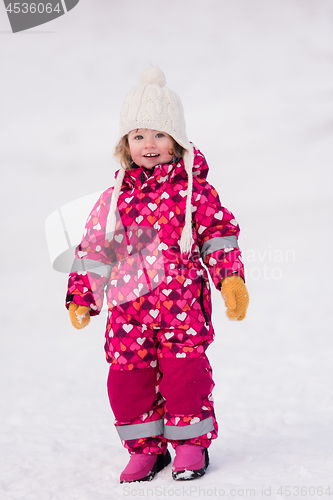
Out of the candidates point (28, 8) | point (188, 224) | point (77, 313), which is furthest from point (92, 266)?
point (28, 8)

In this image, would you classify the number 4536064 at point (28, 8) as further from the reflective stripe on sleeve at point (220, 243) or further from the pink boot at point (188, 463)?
the pink boot at point (188, 463)

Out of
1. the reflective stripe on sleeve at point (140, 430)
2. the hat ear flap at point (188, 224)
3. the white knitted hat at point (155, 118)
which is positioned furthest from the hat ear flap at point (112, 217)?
the reflective stripe on sleeve at point (140, 430)

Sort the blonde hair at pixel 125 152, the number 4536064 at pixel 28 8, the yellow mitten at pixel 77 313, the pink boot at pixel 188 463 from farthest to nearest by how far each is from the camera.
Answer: the number 4536064 at pixel 28 8, the blonde hair at pixel 125 152, the yellow mitten at pixel 77 313, the pink boot at pixel 188 463

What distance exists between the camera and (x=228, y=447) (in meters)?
2.02

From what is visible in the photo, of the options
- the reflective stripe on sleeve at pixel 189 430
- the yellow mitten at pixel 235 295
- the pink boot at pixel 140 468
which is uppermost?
the yellow mitten at pixel 235 295

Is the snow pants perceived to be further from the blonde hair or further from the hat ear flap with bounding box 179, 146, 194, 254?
the blonde hair

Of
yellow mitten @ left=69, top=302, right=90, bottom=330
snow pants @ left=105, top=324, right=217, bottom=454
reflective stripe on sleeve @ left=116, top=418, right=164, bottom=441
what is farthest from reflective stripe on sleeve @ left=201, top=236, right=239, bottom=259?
reflective stripe on sleeve @ left=116, top=418, right=164, bottom=441

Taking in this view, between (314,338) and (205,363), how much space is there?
Answer: 1.80m

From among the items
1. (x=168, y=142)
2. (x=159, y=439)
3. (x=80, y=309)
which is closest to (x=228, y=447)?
(x=159, y=439)

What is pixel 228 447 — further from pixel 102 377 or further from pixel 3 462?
pixel 102 377

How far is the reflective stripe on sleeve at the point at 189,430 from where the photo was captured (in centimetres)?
170

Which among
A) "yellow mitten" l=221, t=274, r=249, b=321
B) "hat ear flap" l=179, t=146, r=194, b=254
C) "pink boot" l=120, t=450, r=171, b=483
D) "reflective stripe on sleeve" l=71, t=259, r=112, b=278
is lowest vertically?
"pink boot" l=120, t=450, r=171, b=483

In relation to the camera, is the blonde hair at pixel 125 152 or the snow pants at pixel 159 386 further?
the blonde hair at pixel 125 152

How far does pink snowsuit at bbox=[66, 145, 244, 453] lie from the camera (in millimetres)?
1704
